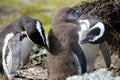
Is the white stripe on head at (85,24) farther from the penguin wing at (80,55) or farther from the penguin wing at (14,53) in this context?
the penguin wing at (14,53)

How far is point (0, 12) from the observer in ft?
68.1

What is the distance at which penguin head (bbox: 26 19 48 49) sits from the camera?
7406 mm

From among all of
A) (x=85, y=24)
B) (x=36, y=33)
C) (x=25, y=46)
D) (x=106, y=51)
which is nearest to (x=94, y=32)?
(x=85, y=24)

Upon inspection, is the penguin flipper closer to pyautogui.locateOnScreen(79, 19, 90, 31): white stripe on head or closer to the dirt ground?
the dirt ground

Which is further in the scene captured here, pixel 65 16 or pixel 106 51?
pixel 106 51

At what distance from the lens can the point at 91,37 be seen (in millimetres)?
7094

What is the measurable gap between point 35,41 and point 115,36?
4.10 ft

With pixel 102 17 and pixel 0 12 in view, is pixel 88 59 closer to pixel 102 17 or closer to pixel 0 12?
pixel 102 17

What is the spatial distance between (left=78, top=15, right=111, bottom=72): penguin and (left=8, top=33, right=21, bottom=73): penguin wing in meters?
1.01

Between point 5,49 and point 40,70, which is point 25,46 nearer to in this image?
point 5,49

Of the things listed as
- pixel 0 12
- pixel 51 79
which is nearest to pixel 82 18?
pixel 51 79

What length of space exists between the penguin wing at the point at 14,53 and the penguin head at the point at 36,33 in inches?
15.4

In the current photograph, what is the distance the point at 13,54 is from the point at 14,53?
0.02m

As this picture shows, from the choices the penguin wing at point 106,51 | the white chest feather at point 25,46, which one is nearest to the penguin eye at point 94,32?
the penguin wing at point 106,51
